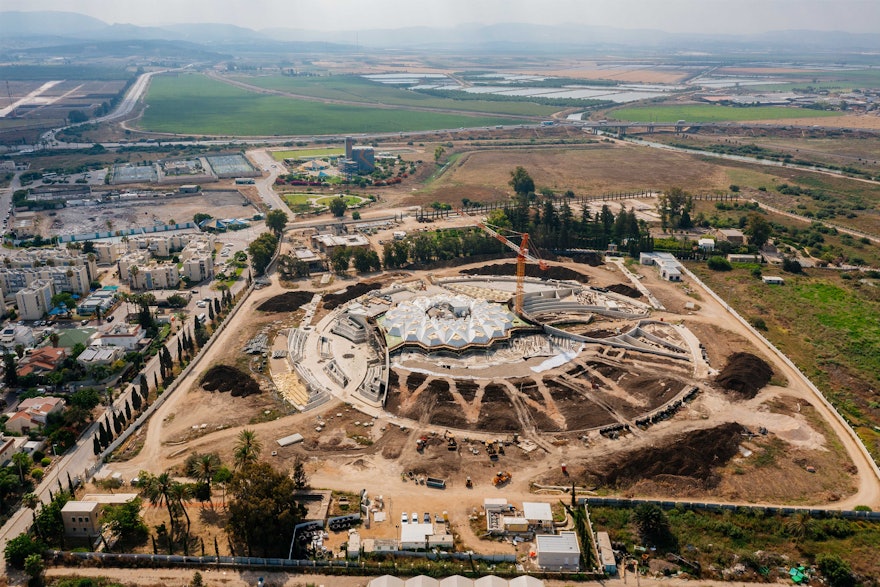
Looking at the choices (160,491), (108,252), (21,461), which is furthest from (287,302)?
(160,491)

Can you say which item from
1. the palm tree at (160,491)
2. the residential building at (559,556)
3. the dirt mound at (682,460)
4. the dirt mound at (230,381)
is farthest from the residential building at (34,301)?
the dirt mound at (682,460)

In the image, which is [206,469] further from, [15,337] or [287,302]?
[15,337]

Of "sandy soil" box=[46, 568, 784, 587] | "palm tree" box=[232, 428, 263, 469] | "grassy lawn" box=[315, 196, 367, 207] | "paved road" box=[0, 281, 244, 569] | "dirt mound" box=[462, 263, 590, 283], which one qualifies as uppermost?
"palm tree" box=[232, 428, 263, 469]

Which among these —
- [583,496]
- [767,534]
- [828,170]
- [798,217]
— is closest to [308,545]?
[583,496]

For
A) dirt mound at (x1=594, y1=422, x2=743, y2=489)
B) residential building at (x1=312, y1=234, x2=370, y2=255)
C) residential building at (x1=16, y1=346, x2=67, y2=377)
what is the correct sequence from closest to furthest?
dirt mound at (x1=594, y1=422, x2=743, y2=489), residential building at (x1=16, y1=346, x2=67, y2=377), residential building at (x1=312, y1=234, x2=370, y2=255)

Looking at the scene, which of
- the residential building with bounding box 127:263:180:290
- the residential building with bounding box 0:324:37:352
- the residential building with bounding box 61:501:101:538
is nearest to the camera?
the residential building with bounding box 61:501:101:538

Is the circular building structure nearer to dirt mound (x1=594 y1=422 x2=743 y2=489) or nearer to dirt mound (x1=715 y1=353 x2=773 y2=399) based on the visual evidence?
dirt mound (x1=715 y1=353 x2=773 y2=399)

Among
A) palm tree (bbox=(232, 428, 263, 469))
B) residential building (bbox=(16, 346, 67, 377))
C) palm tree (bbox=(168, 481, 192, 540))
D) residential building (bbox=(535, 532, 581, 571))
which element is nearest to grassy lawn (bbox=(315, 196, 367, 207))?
residential building (bbox=(16, 346, 67, 377))

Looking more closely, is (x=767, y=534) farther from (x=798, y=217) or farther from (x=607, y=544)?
(x=798, y=217)
